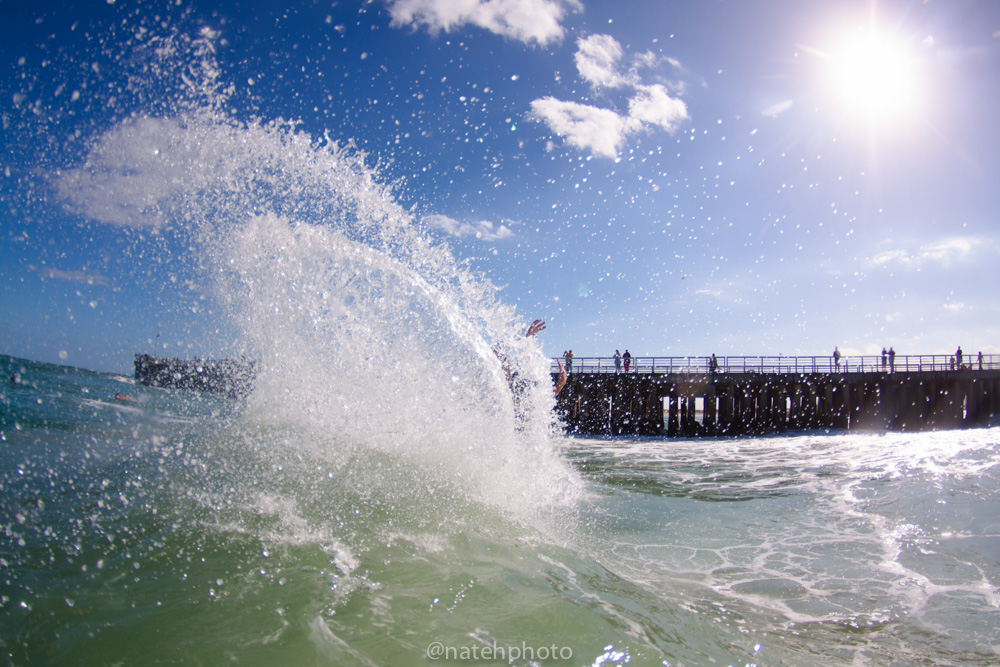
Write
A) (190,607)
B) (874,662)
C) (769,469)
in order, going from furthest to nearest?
1. (769,469)
2. (874,662)
3. (190,607)

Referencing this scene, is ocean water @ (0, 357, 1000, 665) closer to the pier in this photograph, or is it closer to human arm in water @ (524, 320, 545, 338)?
human arm in water @ (524, 320, 545, 338)

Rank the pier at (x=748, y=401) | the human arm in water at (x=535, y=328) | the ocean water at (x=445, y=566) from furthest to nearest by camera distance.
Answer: the pier at (x=748, y=401)
the human arm in water at (x=535, y=328)
the ocean water at (x=445, y=566)

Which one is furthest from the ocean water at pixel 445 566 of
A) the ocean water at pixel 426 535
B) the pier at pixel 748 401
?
the pier at pixel 748 401

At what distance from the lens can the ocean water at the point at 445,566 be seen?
2.57m

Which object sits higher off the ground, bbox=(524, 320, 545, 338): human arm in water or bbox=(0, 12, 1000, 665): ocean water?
bbox=(524, 320, 545, 338): human arm in water

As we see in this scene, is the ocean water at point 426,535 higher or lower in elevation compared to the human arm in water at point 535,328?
lower

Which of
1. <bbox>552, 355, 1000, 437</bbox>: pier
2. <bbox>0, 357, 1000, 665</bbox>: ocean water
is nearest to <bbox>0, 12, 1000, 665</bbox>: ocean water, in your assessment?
<bbox>0, 357, 1000, 665</bbox>: ocean water

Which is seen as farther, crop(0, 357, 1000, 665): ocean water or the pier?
the pier

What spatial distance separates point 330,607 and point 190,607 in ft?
2.34

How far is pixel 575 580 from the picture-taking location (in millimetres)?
3635

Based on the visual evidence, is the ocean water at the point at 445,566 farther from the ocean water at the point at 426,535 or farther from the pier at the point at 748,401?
the pier at the point at 748,401

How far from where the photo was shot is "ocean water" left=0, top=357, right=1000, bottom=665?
101 inches

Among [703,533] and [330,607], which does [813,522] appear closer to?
[703,533]

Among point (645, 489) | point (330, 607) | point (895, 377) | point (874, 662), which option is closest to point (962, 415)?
point (895, 377)
